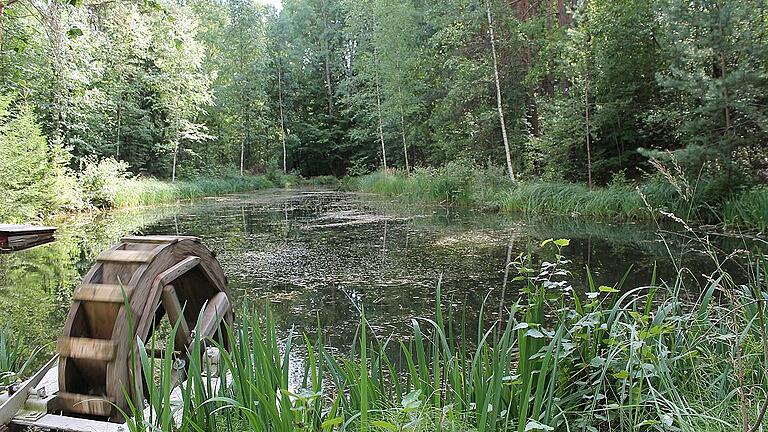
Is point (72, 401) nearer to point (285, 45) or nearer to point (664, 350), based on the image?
point (664, 350)

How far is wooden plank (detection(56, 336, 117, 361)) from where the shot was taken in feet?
6.64

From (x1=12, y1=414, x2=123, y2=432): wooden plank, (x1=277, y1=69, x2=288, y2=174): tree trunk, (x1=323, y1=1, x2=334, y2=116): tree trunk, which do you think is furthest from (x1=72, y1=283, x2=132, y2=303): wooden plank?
(x1=323, y1=1, x2=334, y2=116): tree trunk

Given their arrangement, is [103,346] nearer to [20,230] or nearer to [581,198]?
[20,230]

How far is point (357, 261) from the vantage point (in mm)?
6078

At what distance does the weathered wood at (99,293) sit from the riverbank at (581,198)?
3.60m

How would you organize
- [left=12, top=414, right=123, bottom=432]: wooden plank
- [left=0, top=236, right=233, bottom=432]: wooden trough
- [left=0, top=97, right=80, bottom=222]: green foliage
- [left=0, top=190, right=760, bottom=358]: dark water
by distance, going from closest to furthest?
[left=12, top=414, right=123, bottom=432]: wooden plank → [left=0, top=236, right=233, bottom=432]: wooden trough → [left=0, top=190, right=760, bottom=358]: dark water → [left=0, top=97, right=80, bottom=222]: green foliage

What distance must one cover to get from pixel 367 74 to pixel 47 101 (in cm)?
1171

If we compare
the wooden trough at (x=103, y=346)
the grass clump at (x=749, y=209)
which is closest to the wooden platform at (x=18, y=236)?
the wooden trough at (x=103, y=346)

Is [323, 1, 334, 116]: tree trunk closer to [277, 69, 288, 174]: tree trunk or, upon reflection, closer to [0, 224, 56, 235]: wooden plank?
[277, 69, 288, 174]: tree trunk

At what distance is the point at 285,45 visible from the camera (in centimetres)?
2825

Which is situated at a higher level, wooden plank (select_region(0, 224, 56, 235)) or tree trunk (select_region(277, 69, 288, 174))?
tree trunk (select_region(277, 69, 288, 174))

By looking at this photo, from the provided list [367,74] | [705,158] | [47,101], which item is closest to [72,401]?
[705,158]

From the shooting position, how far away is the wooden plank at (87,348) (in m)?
2.03

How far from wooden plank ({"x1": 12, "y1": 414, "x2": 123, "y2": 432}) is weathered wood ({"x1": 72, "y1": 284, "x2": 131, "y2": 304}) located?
446 millimetres
